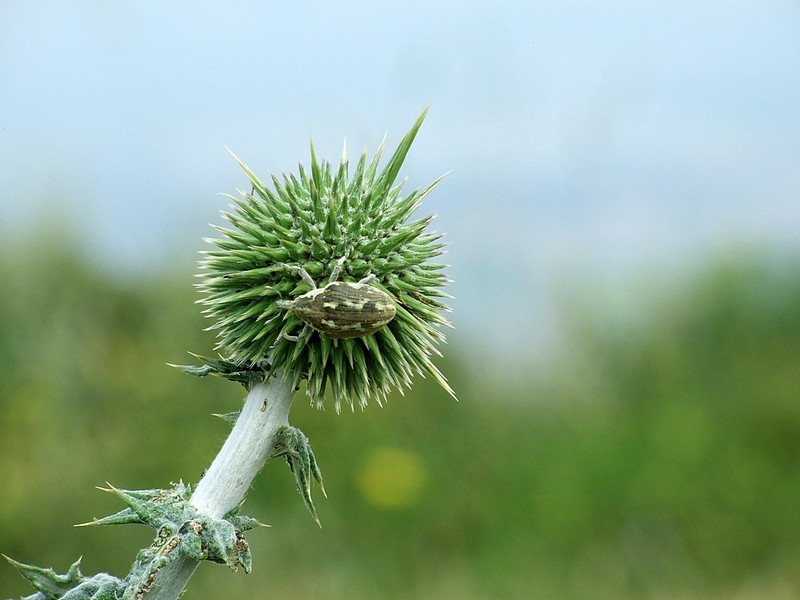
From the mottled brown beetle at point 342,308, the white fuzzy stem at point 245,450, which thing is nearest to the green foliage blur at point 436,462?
the white fuzzy stem at point 245,450

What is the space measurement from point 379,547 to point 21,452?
12.7 ft

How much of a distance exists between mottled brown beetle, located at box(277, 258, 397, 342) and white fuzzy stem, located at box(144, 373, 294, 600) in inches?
10.3

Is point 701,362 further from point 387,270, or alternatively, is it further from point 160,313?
point 387,270

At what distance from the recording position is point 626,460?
1071 centimetres

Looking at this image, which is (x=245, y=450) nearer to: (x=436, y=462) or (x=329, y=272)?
(x=329, y=272)

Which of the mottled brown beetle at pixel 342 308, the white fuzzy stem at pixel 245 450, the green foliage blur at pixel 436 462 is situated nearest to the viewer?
the mottled brown beetle at pixel 342 308

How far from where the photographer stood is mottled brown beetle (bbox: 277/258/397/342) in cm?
275

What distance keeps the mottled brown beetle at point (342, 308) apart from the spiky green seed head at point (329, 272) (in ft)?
0.18

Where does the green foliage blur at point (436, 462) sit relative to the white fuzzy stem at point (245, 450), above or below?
below

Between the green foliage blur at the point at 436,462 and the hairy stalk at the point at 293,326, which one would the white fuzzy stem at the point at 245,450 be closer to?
the hairy stalk at the point at 293,326

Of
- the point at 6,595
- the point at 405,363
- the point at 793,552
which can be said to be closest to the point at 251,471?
the point at 405,363

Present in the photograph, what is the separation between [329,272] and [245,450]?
0.67 metres

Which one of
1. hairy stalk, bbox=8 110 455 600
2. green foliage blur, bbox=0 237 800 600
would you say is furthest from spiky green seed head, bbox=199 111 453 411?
green foliage blur, bbox=0 237 800 600

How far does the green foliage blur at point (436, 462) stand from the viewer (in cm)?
905
